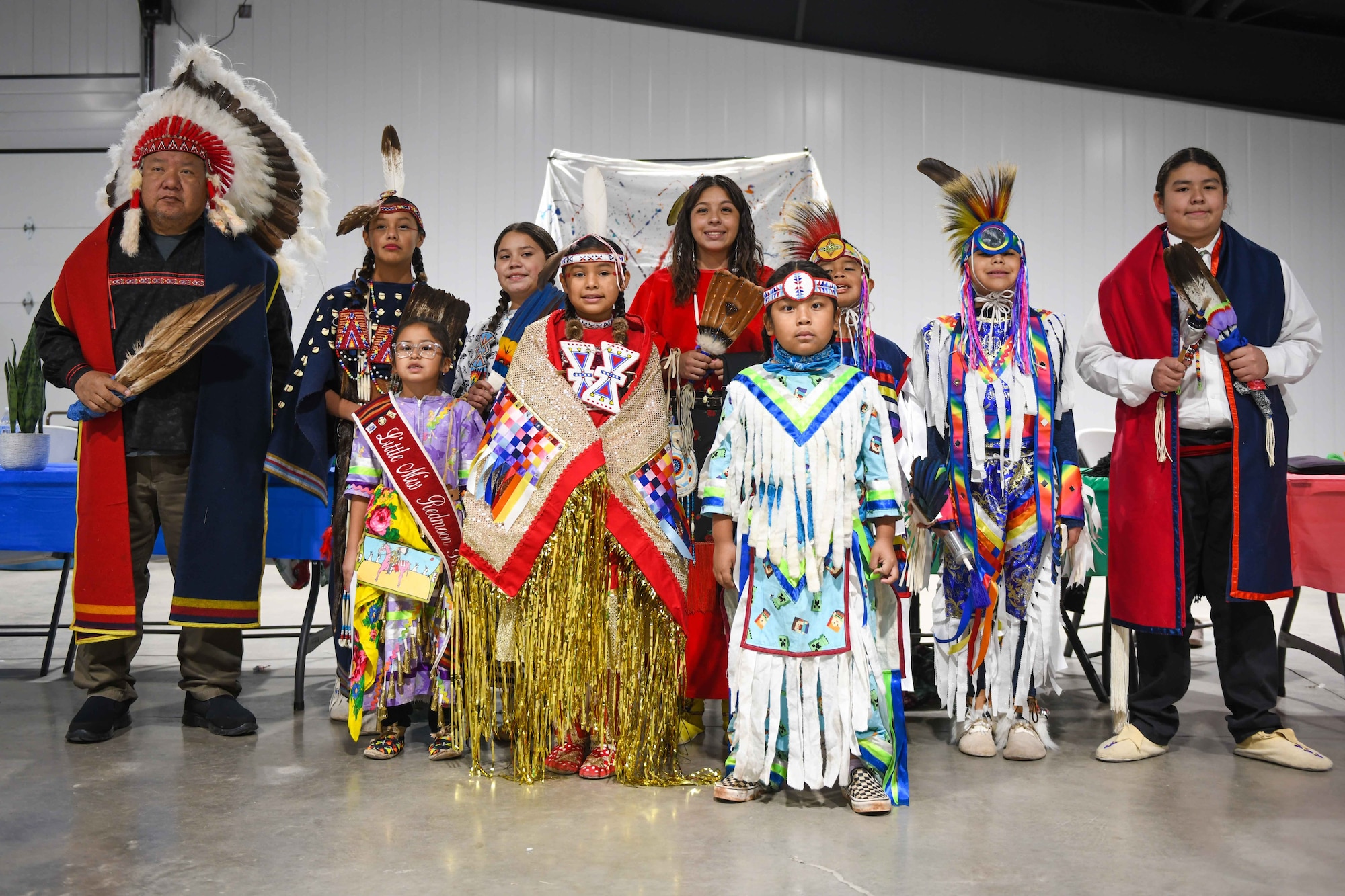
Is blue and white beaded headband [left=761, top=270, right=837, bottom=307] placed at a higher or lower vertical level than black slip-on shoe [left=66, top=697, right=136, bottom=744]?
higher

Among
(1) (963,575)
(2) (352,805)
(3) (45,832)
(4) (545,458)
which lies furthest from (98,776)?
(1) (963,575)

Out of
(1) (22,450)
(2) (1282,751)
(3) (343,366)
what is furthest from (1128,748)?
(1) (22,450)

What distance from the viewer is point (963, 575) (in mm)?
3012

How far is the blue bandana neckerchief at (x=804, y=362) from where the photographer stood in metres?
2.61

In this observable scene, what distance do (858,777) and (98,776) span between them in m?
1.99

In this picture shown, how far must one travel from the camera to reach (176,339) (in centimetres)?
312

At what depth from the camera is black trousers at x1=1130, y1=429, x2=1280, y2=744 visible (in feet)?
9.68

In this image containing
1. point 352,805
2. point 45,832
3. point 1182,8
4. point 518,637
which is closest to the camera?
point 45,832

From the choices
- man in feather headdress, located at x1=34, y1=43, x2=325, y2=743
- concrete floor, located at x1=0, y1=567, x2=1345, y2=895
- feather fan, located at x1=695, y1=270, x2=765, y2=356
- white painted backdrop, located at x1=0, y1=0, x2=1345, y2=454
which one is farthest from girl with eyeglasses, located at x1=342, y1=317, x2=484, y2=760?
white painted backdrop, located at x1=0, y1=0, x2=1345, y2=454

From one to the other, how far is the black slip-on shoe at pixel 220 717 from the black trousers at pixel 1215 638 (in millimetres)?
2679

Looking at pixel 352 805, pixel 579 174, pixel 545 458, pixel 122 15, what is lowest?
pixel 352 805

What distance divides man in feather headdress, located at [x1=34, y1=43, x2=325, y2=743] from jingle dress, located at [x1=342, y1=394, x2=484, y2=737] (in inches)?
20.5

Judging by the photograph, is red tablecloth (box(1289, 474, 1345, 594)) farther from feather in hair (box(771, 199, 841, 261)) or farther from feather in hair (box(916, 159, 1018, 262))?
feather in hair (box(771, 199, 841, 261))

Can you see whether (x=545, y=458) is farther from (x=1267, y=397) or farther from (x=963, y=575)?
(x=1267, y=397)
